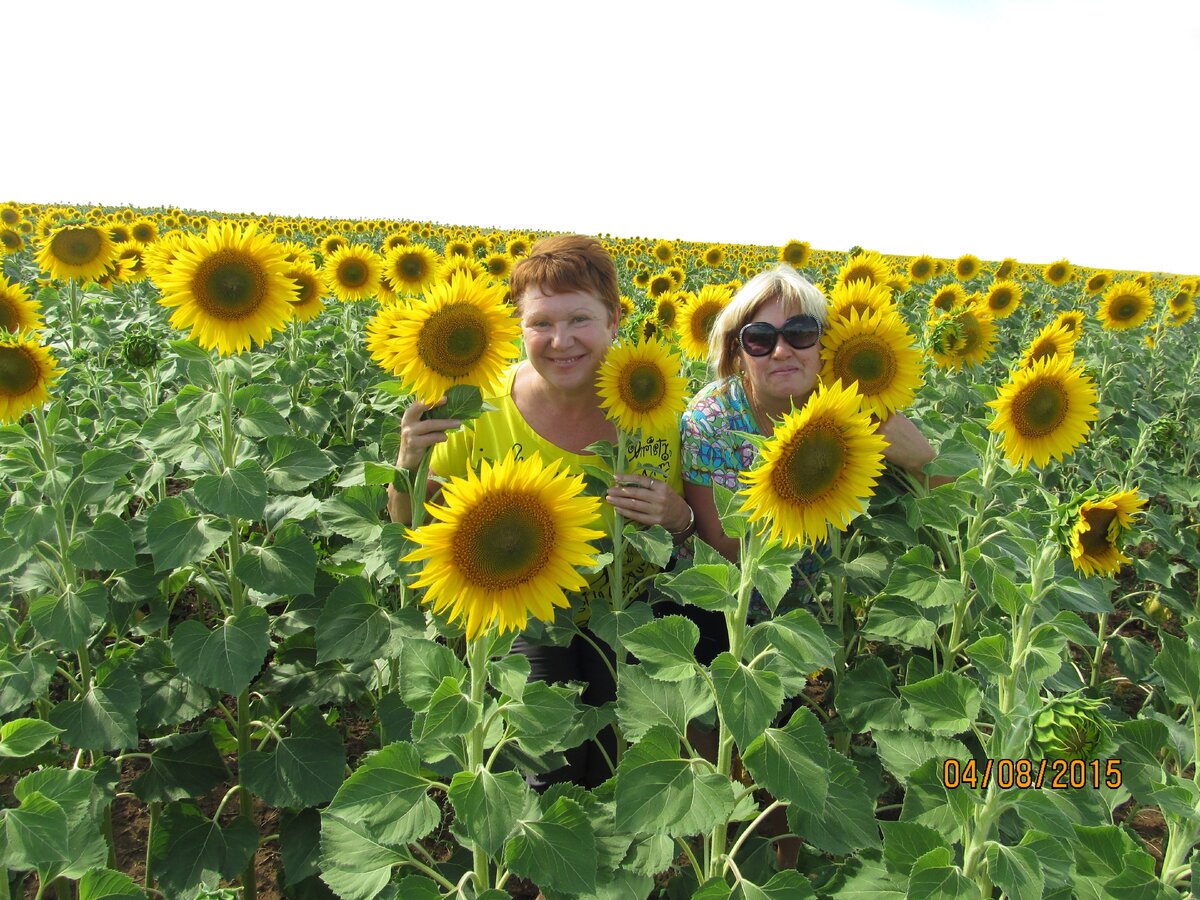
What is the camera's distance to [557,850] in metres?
1.70

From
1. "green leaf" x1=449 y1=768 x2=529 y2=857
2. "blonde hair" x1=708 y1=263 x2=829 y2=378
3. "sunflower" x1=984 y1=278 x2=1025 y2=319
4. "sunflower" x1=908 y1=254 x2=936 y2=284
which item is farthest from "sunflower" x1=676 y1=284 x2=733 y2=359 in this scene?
"sunflower" x1=908 y1=254 x2=936 y2=284

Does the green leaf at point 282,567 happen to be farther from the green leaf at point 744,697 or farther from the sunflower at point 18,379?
the green leaf at point 744,697

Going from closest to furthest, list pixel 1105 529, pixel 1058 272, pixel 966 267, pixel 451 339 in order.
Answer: pixel 1105 529
pixel 451 339
pixel 1058 272
pixel 966 267

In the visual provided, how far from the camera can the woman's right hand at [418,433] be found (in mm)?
2254

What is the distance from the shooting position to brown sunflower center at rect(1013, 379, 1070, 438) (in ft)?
8.77

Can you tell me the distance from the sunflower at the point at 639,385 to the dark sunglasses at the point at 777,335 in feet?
1.15

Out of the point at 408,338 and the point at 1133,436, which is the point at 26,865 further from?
the point at 1133,436

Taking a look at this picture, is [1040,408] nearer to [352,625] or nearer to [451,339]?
[451,339]

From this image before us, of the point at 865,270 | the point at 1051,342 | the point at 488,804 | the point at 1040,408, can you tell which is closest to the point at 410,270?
the point at 865,270

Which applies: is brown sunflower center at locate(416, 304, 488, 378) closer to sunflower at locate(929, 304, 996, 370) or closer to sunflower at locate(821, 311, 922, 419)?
sunflower at locate(821, 311, 922, 419)

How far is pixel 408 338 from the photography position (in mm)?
2195

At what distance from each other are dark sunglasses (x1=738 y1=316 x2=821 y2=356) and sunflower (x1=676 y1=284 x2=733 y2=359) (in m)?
1.62

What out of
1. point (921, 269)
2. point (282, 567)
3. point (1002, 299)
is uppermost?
point (921, 269)
